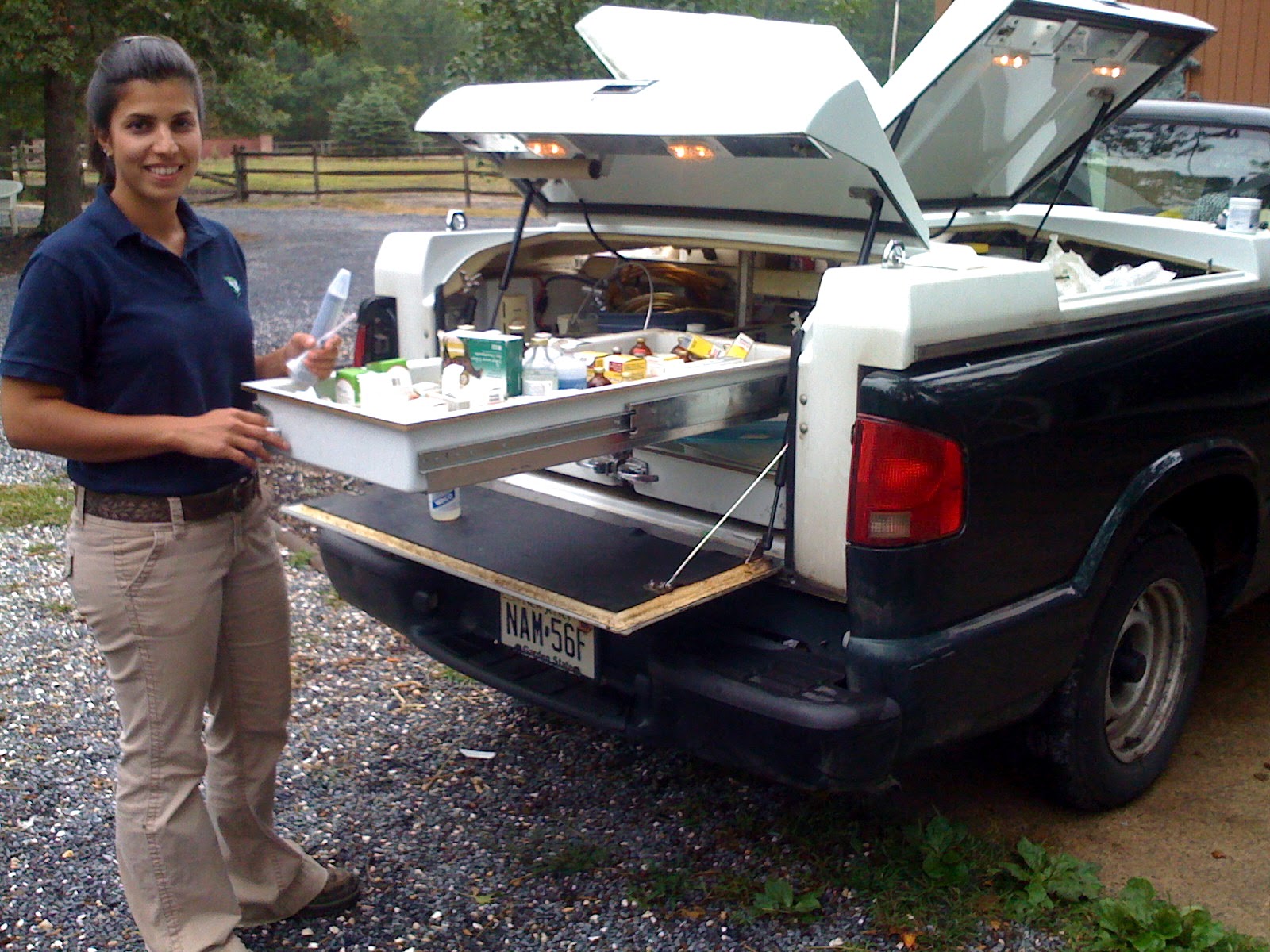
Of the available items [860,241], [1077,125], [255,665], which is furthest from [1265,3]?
[255,665]

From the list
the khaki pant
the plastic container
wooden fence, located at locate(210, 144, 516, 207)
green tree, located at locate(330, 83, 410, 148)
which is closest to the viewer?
the khaki pant

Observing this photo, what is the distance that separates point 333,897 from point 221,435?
122cm

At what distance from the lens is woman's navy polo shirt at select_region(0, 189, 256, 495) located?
2227mm

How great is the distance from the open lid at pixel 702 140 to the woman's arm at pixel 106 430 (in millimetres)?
1096

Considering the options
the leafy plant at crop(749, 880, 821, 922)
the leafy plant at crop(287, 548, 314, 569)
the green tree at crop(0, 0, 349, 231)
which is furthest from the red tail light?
the green tree at crop(0, 0, 349, 231)

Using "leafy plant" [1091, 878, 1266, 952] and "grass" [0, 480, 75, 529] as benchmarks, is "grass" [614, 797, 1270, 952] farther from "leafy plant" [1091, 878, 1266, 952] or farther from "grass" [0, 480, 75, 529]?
"grass" [0, 480, 75, 529]

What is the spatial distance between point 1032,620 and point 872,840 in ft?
2.55

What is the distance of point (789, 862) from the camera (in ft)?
10.2

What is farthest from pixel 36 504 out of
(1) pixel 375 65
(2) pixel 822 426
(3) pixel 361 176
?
(1) pixel 375 65

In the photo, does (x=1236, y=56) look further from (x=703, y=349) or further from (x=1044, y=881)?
(x=1044, y=881)

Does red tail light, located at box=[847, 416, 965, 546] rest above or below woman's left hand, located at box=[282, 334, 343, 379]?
below

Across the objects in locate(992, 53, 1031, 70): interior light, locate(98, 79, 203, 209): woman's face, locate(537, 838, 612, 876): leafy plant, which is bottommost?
locate(537, 838, 612, 876): leafy plant

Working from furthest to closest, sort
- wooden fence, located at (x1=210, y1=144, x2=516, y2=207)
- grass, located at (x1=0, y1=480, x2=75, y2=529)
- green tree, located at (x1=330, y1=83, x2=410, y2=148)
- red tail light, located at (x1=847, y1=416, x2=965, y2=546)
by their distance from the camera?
green tree, located at (x1=330, y1=83, x2=410, y2=148) < wooden fence, located at (x1=210, y1=144, x2=516, y2=207) < grass, located at (x1=0, y1=480, x2=75, y2=529) < red tail light, located at (x1=847, y1=416, x2=965, y2=546)

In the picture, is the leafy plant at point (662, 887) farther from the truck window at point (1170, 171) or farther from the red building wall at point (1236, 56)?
the red building wall at point (1236, 56)
